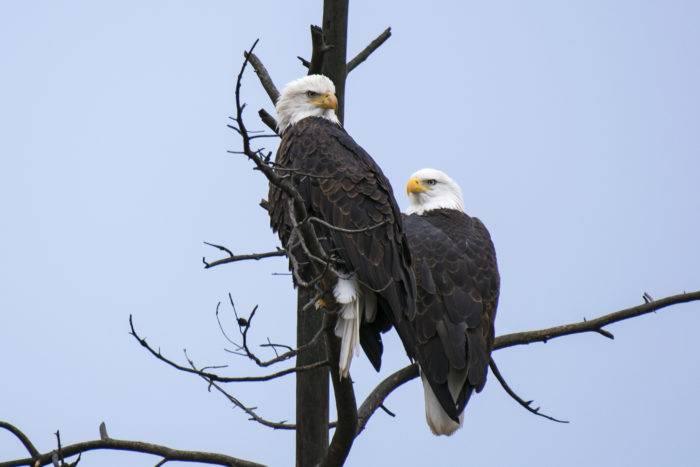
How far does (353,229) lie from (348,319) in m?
0.37

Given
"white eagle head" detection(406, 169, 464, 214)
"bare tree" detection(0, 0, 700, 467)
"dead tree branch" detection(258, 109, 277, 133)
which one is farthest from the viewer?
"white eagle head" detection(406, 169, 464, 214)

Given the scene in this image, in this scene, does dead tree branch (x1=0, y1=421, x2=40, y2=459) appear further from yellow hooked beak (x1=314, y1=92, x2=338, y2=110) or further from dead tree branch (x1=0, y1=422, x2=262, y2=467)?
yellow hooked beak (x1=314, y1=92, x2=338, y2=110)

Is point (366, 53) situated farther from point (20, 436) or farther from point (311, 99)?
point (20, 436)

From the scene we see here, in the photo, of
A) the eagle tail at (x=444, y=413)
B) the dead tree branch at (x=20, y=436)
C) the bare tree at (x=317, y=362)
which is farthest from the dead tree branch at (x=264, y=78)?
the dead tree branch at (x=20, y=436)

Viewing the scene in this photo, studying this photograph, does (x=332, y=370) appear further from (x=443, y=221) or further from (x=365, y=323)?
(x=443, y=221)

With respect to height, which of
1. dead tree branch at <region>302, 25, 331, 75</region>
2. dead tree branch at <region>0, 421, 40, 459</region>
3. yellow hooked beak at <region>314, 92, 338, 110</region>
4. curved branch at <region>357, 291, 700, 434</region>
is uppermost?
dead tree branch at <region>302, 25, 331, 75</region>

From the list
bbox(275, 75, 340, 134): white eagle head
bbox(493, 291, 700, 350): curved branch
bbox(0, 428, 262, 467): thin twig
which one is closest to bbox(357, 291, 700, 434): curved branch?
bbox(493, 291, 700, 350): curved branch

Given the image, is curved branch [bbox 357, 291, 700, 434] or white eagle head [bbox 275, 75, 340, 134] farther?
white eagle head [bbox 275, 75, 340, 134]

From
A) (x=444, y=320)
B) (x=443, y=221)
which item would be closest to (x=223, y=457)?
(x=444, y=320)

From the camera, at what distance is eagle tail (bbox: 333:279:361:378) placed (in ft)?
13.1

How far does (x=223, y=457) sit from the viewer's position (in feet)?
14.6

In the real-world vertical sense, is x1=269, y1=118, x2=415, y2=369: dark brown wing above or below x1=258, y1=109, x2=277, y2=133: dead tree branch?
below

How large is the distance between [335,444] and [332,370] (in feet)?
1.67

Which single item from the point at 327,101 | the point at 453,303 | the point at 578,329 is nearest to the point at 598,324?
the point at 578,329
